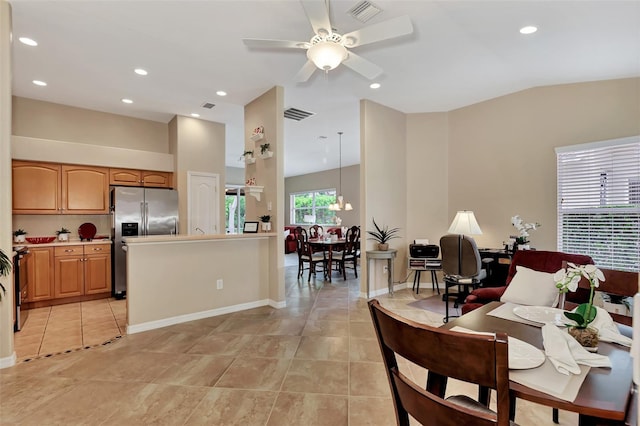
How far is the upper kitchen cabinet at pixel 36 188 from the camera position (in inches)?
170

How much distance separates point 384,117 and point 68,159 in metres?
5.06

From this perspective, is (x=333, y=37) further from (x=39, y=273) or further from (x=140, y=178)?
(x=39, y=273)

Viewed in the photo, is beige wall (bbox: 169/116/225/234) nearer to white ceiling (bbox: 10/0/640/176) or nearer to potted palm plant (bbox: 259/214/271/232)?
white ceiling (bbox: 10/0/640/176)

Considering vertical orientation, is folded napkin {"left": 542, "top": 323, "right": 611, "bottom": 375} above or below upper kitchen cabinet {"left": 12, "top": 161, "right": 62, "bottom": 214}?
below

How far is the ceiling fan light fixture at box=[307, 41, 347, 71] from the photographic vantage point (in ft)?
7.38

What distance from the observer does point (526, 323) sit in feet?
5.04

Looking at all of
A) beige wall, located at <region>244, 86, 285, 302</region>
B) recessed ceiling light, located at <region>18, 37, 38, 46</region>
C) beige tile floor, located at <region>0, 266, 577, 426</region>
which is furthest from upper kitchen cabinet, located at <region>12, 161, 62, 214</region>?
beige wall, located at <region>244, 86, 285, 302</region>

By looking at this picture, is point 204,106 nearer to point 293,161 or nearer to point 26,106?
point 26,106

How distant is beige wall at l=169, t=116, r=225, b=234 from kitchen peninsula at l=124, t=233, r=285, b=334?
6.01ft

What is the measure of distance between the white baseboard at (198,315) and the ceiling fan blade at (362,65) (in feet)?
10.1

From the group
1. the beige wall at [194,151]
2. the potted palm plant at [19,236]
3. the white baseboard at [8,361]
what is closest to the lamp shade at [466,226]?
the beige wall at [194,151]

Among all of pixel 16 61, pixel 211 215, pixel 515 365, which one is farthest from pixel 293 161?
pixel 515 365

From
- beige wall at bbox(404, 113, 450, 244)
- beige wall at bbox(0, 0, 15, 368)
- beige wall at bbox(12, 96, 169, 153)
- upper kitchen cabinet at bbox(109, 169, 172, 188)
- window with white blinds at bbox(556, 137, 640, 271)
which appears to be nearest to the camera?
beige wall at bbox(0, 0, 15, 368)

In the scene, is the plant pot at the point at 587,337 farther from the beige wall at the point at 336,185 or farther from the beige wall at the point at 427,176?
the beige wall at the point at 336,185
